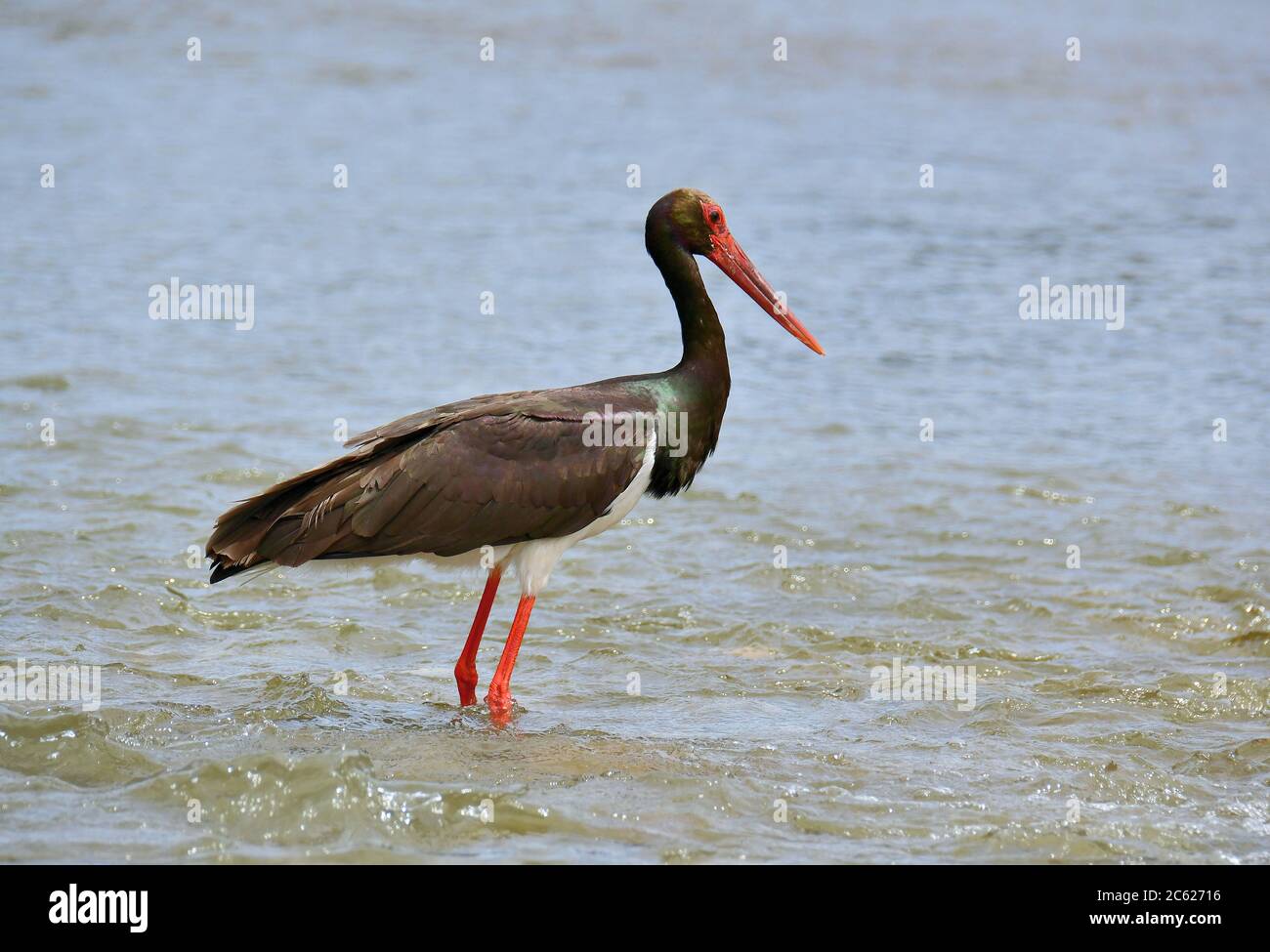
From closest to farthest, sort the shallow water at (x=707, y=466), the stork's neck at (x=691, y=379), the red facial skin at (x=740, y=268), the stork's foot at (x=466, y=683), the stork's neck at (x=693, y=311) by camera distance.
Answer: the shallow water at (x=707, y=466)
the stork's foot at (x=466, y=683)
the stork's neck at (x=691, y=379)
the stork's neck at (x=693, y=311)
the red facial skin at (x=740, y=268)

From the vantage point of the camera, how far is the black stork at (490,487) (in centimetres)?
722

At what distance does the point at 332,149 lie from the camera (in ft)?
65.5

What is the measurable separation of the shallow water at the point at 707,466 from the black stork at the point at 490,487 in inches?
26.3

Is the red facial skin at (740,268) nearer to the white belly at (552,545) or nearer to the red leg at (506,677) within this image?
the white belly at (552,545)

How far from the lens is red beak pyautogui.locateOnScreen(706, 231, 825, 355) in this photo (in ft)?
26.5

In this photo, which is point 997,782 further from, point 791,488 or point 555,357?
point 555,357

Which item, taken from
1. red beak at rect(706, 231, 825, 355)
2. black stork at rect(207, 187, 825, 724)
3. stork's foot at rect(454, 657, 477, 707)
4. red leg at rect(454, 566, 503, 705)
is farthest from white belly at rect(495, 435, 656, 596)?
red beak at rect(706, 231, 825, 355)

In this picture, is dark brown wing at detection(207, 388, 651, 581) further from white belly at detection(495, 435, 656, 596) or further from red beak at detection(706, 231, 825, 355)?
red beak at detection(706, 231, 825, 355)

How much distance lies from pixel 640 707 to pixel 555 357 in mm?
6489

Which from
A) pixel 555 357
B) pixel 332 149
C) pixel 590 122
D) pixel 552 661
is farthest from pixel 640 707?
pixel 590 122

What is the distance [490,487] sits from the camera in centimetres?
730

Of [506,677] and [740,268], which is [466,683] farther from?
[740,268]

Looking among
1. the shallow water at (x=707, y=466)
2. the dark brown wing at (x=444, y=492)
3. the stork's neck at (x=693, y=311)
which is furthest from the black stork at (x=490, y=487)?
the shallow water at (x=707, y=466)
